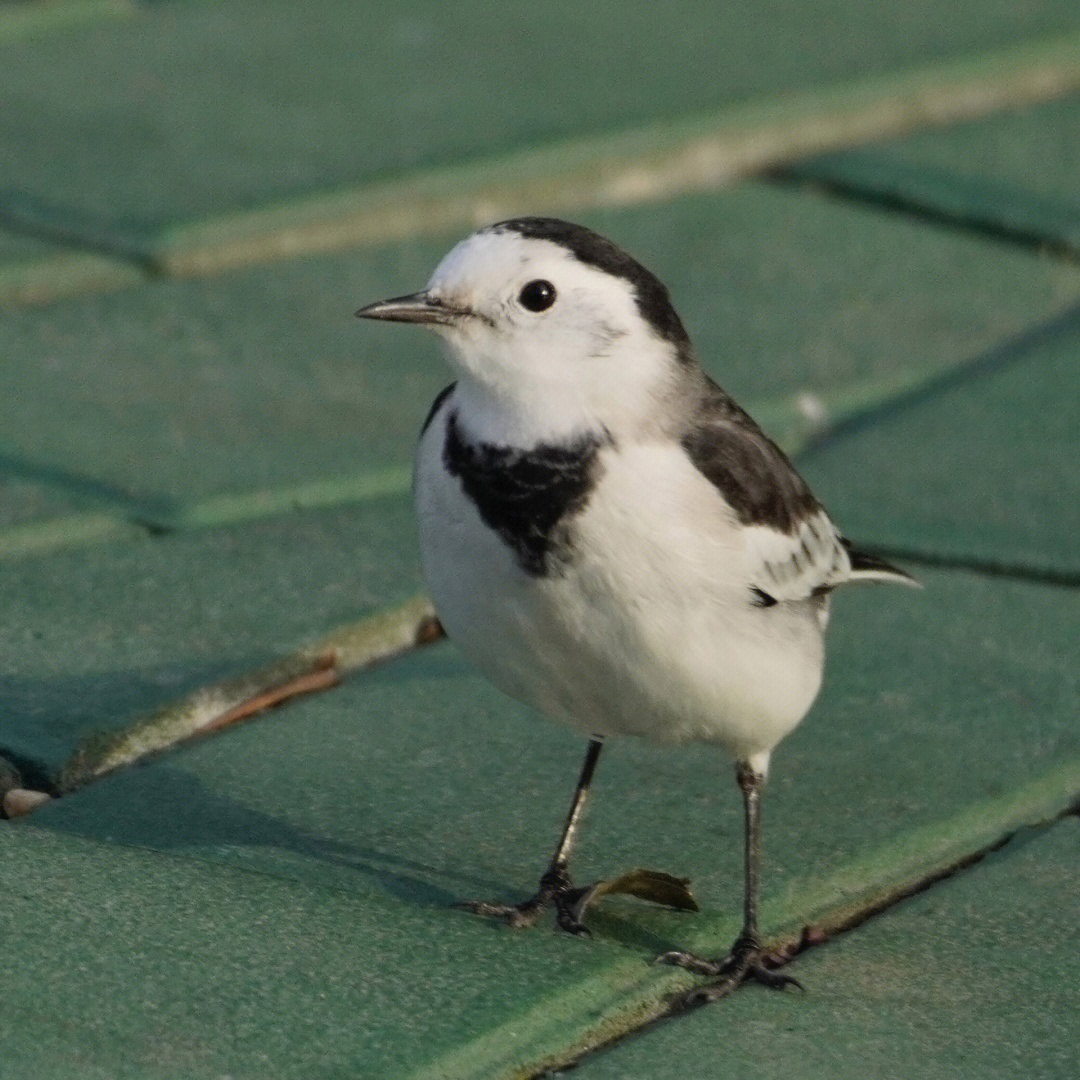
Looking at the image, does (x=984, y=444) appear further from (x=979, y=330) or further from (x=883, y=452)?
(x=979, y=330)

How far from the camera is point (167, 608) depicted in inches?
211

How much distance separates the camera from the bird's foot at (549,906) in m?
4.22

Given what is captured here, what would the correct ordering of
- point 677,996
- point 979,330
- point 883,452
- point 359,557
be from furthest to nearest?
point 979,330
point 883,452
point 359,557
point 677,996

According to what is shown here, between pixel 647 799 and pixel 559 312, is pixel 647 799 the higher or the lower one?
the lower one

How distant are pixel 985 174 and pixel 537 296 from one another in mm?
4268

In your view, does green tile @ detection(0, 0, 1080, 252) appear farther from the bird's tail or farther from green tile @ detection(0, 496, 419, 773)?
the bird's tail

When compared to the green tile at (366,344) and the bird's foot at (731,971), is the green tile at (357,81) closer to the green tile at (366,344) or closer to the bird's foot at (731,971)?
the green tile at (366,344)

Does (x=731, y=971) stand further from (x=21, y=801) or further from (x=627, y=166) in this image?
(x=627, y=166)

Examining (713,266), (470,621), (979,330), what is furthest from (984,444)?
(470,621)

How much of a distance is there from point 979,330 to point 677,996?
3536 mm

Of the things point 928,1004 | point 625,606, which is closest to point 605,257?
point 625,606

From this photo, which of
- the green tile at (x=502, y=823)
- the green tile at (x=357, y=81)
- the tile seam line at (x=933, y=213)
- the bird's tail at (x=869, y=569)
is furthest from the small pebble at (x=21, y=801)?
the tile seam line at (x=933, y=213)

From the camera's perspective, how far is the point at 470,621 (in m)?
4.12

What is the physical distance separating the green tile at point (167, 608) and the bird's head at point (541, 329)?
3.80ft
